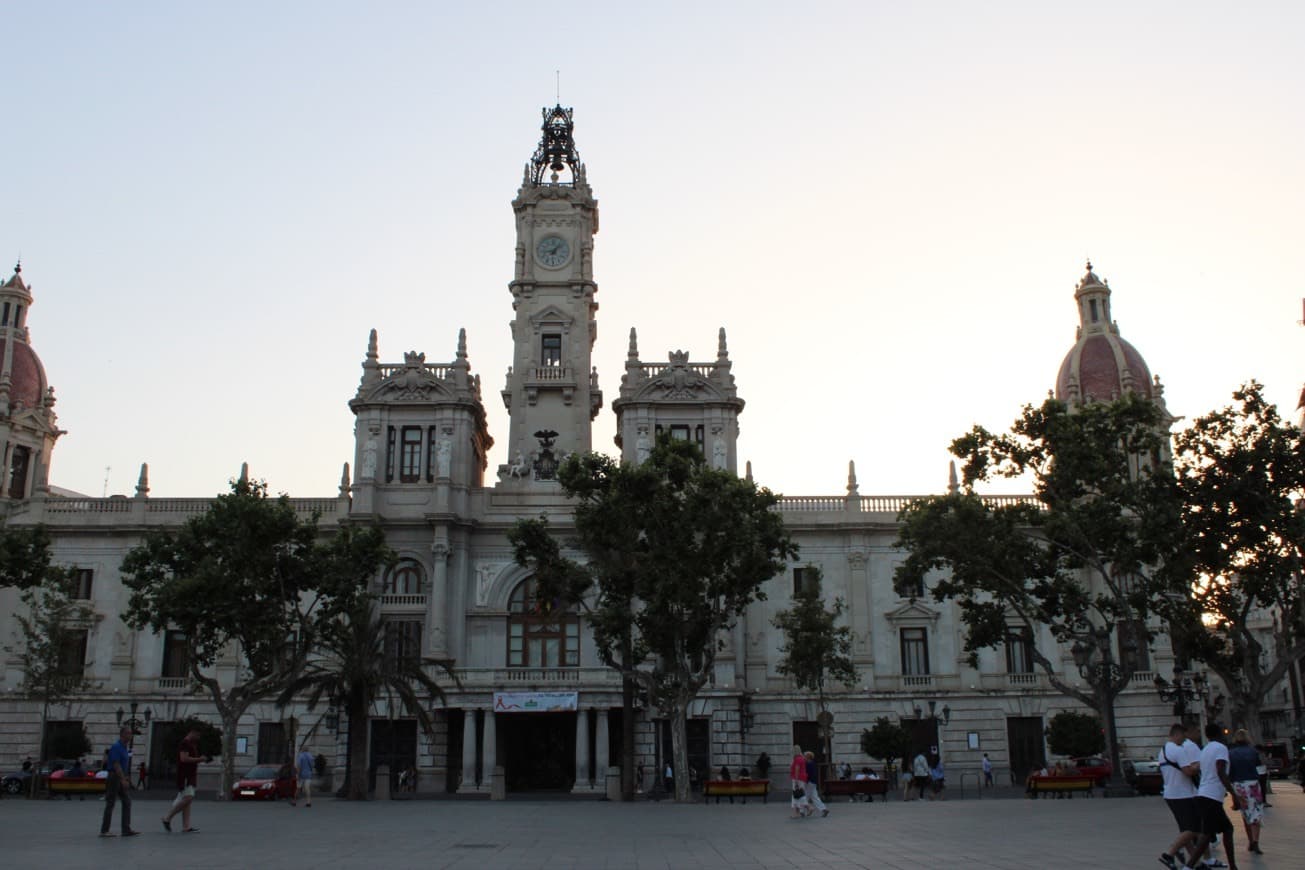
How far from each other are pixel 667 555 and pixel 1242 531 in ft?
63.1

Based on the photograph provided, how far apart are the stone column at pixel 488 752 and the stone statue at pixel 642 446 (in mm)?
14590

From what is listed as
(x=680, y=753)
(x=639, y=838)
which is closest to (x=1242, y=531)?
(x=680, y=753)

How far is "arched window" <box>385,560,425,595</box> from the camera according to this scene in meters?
57.5

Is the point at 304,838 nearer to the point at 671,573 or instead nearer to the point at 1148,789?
the point at 671,573

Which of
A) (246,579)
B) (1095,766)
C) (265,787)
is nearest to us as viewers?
(265,787)

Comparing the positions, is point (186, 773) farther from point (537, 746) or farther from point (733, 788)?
point (537, 746)

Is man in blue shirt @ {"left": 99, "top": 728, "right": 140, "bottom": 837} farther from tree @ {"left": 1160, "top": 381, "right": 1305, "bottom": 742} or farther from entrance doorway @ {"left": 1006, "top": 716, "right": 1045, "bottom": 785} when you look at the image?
entrance doorway @ {"left": 1006, "top": 716, "right": 1045, "bottom": 785}

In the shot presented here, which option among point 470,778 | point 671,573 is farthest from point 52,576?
point 671,573

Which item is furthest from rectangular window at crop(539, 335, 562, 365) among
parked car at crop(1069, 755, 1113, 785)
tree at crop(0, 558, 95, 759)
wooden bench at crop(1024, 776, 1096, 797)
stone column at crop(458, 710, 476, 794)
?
wooden bench at crop(1024, 776, 1096, 797)

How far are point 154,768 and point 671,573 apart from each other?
30.4 m

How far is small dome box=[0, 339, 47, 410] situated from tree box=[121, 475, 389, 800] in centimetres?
2722

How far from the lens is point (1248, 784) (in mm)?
18969

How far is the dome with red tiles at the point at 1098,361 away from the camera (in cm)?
6519

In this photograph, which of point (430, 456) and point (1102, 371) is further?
point (1102, 371)
